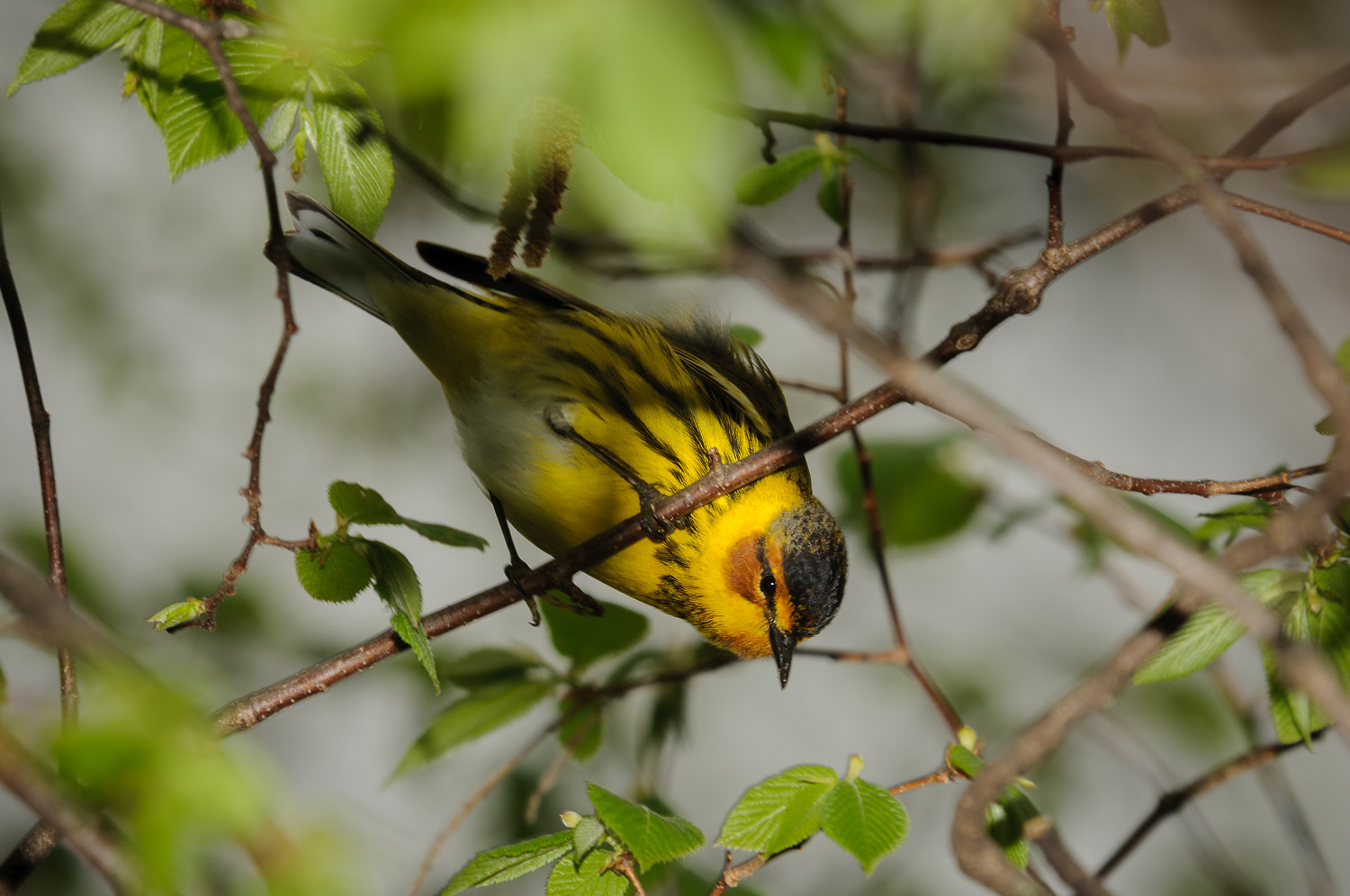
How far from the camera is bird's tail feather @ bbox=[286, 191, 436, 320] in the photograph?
6.51ft

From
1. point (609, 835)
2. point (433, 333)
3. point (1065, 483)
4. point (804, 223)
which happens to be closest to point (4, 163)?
point (433, 333)

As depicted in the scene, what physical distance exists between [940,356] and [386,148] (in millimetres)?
756

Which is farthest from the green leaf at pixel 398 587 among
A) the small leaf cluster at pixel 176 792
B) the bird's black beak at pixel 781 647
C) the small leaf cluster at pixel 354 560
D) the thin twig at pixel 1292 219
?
the thin twig at pixel 1292 219

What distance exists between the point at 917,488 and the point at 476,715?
1212mm

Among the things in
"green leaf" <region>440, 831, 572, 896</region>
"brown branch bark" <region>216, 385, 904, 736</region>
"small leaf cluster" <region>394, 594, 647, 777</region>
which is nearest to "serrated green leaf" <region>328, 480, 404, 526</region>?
"brown branch bark" <region>216, 385, 904, 736</region>

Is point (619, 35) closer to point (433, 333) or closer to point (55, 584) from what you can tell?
point (55, 584)

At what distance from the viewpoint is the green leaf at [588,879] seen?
1.08 m

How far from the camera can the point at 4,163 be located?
12.4ft

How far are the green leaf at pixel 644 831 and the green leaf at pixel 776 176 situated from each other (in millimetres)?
945

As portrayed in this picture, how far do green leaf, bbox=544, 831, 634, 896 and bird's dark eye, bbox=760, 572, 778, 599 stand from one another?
2.96 feet

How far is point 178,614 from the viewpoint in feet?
3.87

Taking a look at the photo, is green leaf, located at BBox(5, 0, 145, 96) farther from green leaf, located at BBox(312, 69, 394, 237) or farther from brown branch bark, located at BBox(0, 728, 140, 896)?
brown branch bark, located at BBox(0, 728, 140, 896)

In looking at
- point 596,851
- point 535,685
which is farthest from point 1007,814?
point 535,685

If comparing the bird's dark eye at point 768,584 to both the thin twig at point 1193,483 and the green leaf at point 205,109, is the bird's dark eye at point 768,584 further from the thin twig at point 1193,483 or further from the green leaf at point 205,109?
the green leaf at point 205,109
